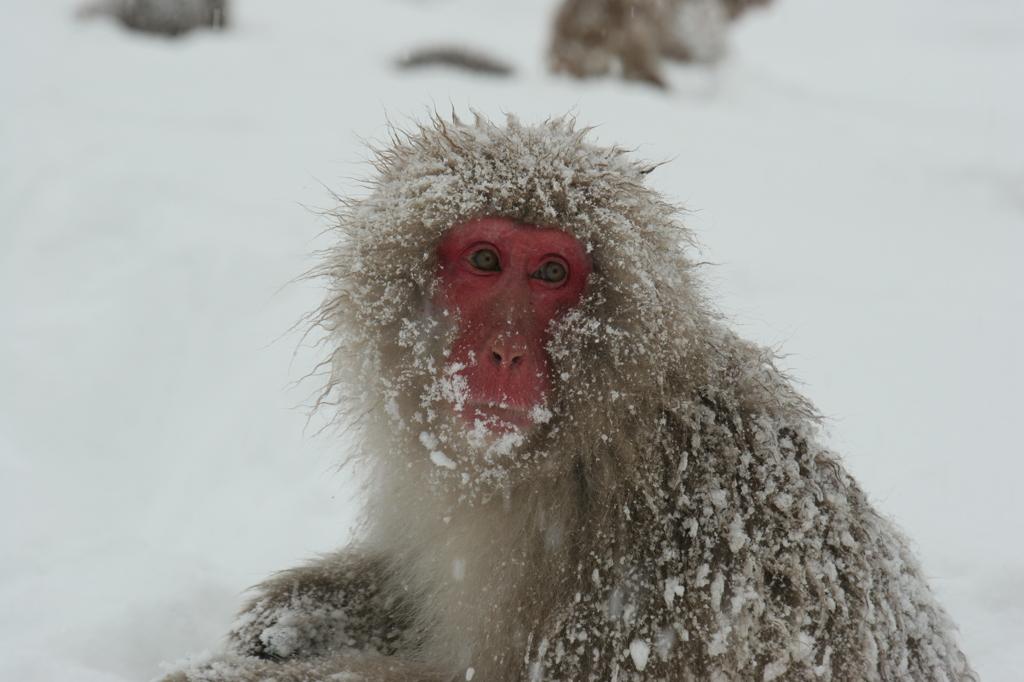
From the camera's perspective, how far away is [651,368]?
1918 mm

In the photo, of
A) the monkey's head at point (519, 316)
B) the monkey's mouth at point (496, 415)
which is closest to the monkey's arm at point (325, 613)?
the monkey's head at point (519, 316)

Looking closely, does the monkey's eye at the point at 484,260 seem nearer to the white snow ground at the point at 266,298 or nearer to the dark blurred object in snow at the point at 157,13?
the white snow ground at the point at 266,298

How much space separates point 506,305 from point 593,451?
0.38m

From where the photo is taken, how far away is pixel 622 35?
934 centimetres

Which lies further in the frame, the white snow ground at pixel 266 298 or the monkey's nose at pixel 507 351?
the white snow ground at pixel 266 298

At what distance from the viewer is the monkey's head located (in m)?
1.89

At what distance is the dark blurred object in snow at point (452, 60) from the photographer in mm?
8328

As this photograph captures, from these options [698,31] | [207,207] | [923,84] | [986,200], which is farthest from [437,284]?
[923,84]

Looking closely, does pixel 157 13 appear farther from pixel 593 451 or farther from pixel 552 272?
pixel 593 451

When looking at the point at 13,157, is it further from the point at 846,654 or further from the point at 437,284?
the point at 846,654

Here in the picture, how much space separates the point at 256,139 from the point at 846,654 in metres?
5.49

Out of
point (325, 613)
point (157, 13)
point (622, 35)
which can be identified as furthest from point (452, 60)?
point (325, 613)

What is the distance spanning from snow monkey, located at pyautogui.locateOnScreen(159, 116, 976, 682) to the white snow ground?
513mm

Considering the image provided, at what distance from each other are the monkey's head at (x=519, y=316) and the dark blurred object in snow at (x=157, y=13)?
25.5ft
